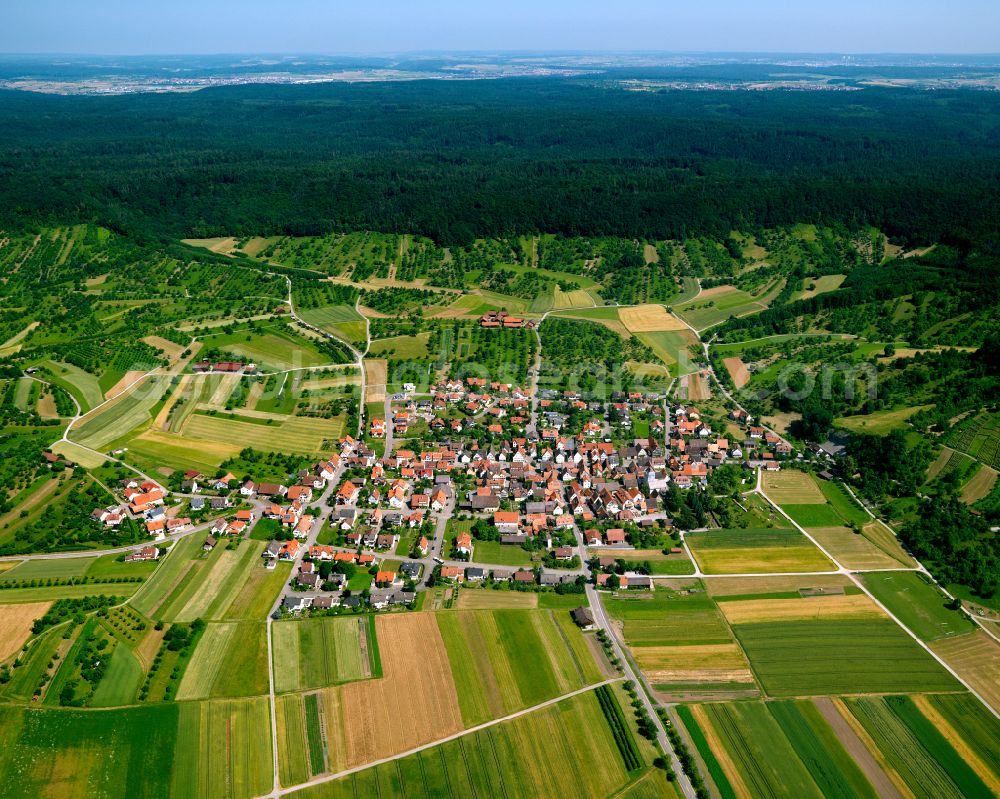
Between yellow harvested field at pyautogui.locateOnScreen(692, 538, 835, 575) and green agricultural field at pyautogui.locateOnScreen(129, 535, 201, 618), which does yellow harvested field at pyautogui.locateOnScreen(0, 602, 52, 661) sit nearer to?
green agricultural field at pyautogui.locateOnScreen(129, 535, 201, 618)

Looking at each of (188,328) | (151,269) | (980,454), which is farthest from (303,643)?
(151,269)

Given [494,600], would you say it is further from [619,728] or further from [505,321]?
[505,321]

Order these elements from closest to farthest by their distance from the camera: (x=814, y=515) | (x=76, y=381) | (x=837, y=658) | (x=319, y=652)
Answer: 1. (x=319, y=652)
2. (x=837, y=658)
3. (x=814, y=515)
4. (x=76, y=381)

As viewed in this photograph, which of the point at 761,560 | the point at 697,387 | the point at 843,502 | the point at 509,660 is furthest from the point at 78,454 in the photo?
the point at 843,502

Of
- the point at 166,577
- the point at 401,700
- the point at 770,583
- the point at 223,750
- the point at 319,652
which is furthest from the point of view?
the point at 770,583

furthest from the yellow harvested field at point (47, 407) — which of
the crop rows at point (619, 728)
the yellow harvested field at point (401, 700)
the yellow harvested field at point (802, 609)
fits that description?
the yellow harvested field at point (802, 609)

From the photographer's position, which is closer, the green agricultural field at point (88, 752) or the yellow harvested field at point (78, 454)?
the green agricultural field at point (88, 752)

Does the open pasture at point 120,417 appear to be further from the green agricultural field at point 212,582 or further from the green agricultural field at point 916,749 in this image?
the green agricultural field at point 916,749
